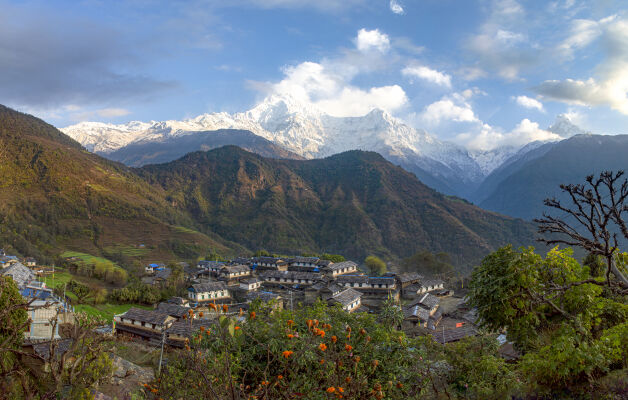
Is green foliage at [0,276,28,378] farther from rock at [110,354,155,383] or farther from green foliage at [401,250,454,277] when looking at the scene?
green foliage at [401,250,454,277]

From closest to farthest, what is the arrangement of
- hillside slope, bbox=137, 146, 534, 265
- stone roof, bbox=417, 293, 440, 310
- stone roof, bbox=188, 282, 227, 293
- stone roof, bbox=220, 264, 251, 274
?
stone roof, bbox=417, 293, 440, 310 → stone roof, bbox=188, 282, 227, 293 → stone roof, bbox=220, 264, 251, 274 → hillside slope, bbox=137, 146, 534, 265

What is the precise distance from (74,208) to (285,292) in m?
82.8

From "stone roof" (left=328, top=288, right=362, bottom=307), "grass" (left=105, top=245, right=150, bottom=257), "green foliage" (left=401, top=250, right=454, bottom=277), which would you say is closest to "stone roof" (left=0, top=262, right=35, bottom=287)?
"grass" (left=105, top=245, right=150, bottom=257)

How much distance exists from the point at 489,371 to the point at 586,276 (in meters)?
3.86

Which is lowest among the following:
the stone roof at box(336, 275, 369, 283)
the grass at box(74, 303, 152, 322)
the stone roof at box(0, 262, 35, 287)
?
the grass at box(74, 303, 152, 322)

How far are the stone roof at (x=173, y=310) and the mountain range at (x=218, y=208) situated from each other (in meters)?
45.0

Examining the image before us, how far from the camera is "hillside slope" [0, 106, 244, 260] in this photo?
3248 inches

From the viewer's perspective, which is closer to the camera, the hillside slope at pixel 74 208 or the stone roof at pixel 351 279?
the stone roof at pixel 351 279

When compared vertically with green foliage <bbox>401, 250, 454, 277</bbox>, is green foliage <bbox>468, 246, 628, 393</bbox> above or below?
above

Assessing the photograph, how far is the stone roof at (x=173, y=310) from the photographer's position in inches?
1346

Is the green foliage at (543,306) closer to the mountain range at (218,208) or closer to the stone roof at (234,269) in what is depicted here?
the stone roof at (234,269)

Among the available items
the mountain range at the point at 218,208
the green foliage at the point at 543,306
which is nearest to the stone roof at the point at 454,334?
the green foliage at the point at 543,306

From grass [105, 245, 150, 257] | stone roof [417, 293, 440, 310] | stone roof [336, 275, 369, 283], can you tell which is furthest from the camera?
grass [105, 245, 150, 257]

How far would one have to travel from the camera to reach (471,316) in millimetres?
35625
